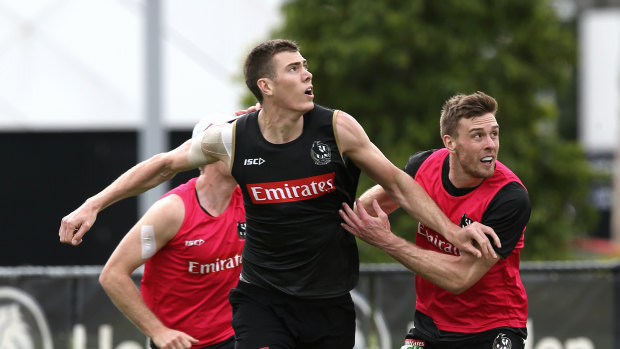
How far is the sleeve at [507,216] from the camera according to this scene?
18.7ft

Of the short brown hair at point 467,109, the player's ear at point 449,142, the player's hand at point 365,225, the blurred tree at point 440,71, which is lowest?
the player's hand at point 365,225

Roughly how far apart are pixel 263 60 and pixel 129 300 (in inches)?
73.5

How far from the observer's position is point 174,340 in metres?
6.17

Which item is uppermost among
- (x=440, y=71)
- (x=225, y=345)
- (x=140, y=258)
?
(x=440, y=71)

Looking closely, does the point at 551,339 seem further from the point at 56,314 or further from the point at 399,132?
the point at 399,132

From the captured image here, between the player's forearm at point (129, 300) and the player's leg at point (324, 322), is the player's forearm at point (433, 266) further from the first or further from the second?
the player's forearm at point (129, 300)

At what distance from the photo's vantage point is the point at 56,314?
31.3 ft

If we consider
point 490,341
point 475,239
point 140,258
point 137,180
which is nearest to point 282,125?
point 137,180

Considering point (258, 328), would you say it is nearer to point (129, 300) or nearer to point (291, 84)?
point (129, 300)

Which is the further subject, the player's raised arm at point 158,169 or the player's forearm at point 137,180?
the player's forearm at point 137,180

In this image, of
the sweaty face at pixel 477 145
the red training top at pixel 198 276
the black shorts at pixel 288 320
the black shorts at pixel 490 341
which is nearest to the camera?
the black shorts at pixel 288 320

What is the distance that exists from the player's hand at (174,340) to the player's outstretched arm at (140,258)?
0.05 meters

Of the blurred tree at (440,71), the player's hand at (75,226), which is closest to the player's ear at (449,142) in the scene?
the player's hand at (75,226)

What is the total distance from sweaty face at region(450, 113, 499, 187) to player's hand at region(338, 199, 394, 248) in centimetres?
59
